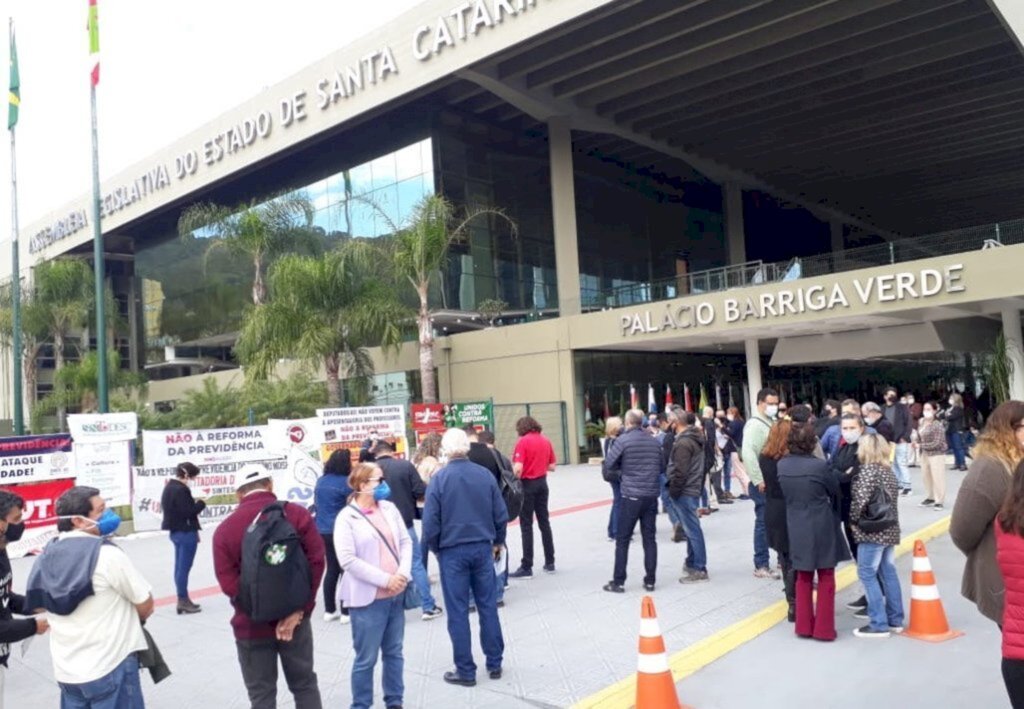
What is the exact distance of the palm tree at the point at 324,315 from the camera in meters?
26.0

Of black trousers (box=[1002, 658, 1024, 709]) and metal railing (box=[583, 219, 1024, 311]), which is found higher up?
metal railing (box=[583, 219, 1024, 311])

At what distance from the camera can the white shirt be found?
4.13 meters

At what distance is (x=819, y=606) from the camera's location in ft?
21.5

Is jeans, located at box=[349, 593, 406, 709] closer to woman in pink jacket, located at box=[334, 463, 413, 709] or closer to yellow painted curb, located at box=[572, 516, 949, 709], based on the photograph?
woman in pink jacket, located at box=[334, 463, 413, 709]

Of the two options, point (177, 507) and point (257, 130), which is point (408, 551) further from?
point (257, 130)

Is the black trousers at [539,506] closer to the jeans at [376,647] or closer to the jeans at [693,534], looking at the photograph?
the jeans at [693,534]

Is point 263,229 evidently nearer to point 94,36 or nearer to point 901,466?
point 94,36

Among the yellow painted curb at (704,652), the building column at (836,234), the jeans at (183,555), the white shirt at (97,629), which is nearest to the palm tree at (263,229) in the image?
the jeans at (183,555)

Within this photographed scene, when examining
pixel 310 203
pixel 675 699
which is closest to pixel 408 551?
pixel 675 699

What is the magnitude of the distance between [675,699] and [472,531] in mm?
1742

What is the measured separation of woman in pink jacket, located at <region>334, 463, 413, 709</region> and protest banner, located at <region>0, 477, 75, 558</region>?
9133 millimetres

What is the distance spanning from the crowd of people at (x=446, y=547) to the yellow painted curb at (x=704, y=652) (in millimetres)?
345

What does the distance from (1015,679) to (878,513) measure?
10.0 feet

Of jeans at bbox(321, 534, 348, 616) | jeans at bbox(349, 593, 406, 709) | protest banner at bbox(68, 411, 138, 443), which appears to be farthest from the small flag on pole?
jeans at bbox(349, 593, 406, 709)
